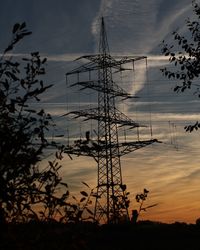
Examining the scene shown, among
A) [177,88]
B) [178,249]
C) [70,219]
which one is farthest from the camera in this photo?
[178,249]

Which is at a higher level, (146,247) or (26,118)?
(26,118)

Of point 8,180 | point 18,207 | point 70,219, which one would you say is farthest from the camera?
point 70,219

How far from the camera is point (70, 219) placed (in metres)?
5.66

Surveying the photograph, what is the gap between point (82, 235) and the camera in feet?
17.3

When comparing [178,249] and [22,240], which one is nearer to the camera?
[22,240]

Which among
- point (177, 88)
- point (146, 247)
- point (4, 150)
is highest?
point (177, 88)

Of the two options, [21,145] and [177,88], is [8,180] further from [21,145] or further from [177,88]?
[177,88]

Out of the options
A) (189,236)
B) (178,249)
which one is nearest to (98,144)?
(178,249)

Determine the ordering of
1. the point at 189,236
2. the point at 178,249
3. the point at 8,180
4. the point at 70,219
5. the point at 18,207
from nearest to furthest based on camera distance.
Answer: the point at 8,180 < the point at 18,207 < the point at 70,219 < the point at 178,249 < the point at 189,236

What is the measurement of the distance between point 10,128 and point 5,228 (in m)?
1.00

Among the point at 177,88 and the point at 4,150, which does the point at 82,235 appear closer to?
the point at 4,150

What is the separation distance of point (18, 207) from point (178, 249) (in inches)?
1305

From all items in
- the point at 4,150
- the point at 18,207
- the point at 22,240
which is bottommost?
the point at 22,240

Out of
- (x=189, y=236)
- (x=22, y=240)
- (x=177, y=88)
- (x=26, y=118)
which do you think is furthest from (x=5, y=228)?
(x=189, y=236)
